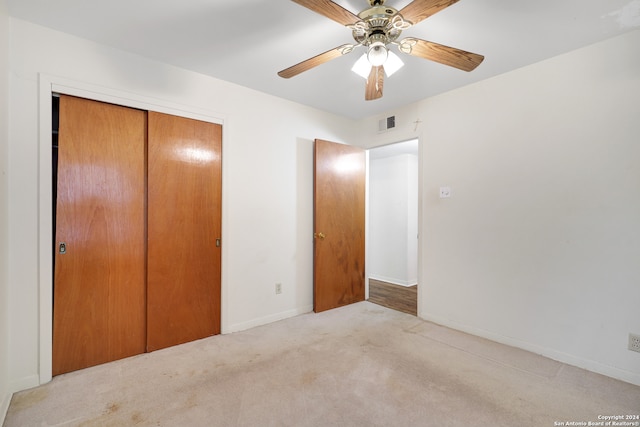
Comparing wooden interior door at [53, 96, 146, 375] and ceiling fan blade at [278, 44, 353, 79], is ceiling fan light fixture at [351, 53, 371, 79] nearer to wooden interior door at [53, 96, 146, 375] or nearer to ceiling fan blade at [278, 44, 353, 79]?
ceiling fan blade at [278, 44, 353, 79]

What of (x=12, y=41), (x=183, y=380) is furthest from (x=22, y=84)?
(x=183, y=380)

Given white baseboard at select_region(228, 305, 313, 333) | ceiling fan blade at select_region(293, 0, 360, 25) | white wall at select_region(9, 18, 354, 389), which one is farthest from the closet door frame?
ceiling fan blade at select_region(293, 0, 360, 25)

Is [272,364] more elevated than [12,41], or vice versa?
[12,41]

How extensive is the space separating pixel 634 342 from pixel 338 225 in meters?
2.66

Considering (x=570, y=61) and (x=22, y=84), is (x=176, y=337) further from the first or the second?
(x=570, y=61)

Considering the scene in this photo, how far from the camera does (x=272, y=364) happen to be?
2.26m

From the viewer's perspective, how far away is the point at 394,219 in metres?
5.10

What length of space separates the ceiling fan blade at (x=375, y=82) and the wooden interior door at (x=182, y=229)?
1557 millimetres

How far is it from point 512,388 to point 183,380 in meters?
2.29

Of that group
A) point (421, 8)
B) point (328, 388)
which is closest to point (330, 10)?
point (421, 8)

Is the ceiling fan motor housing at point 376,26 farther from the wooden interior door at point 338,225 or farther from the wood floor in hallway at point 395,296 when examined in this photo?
the wood floor in hallway at point 395,296

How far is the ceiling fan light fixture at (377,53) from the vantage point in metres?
1.74

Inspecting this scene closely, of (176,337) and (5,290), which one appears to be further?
(176,337)

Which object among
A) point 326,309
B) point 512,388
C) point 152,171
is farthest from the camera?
point 326,309
